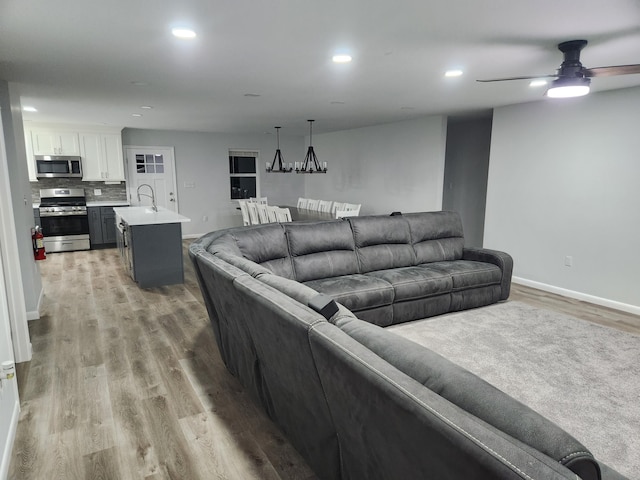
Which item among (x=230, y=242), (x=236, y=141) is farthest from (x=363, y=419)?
(x=236, y=141)

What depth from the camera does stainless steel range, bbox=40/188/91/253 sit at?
7.03m

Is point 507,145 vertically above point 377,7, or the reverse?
point 377,7

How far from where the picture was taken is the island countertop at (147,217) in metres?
4.92

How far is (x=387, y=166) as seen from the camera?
7480mm

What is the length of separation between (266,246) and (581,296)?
12.5 ft

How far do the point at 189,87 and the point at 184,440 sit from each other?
3405 mm

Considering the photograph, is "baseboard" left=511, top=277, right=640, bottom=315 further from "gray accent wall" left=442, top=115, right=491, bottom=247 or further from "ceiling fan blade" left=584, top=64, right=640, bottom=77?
"ceiling fan blade" left=584, top=64, right=640, bottom=77

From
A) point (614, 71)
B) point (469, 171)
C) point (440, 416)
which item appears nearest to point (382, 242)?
point (614, 71)

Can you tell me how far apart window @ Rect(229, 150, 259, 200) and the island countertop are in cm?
344

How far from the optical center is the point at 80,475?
1.92 m

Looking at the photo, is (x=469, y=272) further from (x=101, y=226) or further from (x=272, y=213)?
(x=101, y=226)

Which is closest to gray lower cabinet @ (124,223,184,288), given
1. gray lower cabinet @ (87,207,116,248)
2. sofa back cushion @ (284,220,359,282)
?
sofa back cushion @ (284,220,359,282)

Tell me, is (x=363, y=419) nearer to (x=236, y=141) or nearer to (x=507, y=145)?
(x=507, y=145)

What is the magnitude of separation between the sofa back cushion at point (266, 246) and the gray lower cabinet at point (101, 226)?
16.8 ft
